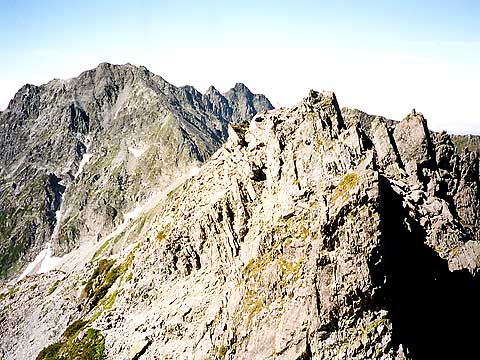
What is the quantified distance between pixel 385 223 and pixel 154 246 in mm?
48095

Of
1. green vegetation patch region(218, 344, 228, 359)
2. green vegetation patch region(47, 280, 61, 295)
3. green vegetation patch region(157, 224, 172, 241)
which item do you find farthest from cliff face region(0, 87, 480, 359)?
green vegetation patch region(47, 280, 61, 295)

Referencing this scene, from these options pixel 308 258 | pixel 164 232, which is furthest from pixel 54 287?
pixel 308 258

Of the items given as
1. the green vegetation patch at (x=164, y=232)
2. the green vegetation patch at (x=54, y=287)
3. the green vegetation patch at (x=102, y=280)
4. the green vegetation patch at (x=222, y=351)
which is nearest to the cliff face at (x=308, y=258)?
the green vegetation patch at (x=222, y=351)

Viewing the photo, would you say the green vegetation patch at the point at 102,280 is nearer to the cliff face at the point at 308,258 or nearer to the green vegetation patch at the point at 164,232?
the cliff face at the point at 308,258

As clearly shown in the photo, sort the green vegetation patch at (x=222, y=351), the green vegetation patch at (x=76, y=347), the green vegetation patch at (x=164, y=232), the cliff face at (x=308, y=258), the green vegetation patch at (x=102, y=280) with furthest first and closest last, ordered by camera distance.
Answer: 1. the green vegetation patch at (x=102, y=280)
2. the green vegetation patch at (x=164, y=232)
3. the green vegetation patch at (x=76, y=347)
4. the green vegetation patch at (x=222, y=351)
5. the cliff face at (x=308, y=258)

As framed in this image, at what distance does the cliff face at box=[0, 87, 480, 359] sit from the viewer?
110ft

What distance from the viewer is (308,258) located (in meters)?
36.3

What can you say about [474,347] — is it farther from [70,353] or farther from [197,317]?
[70,353]

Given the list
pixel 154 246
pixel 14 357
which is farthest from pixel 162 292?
pixel 14 357

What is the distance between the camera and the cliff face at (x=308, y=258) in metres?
33.7

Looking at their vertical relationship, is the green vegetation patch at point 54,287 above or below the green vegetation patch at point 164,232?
below

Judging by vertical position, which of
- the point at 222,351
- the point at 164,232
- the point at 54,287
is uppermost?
the point at 164,232

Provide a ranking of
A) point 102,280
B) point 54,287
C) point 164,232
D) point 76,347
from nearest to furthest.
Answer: point 76,347, point 164,232, point 102,280, point 54,287

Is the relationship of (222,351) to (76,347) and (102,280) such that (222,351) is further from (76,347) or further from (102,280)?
(102,280)
